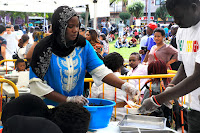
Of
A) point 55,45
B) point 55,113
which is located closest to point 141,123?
point 55,45

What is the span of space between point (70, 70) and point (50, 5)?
10469 millimetres

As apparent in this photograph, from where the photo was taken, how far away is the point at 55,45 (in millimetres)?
2639

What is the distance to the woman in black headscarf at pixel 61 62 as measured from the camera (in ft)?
8.45

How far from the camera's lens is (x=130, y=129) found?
252 cm

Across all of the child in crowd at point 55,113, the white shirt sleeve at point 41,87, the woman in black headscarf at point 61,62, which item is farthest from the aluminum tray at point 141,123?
the child in crowd at point 55,113

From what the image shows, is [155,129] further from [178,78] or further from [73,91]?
[73,91]

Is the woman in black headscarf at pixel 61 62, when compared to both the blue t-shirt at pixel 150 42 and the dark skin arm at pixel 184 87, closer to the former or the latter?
the dark skin arm at pixel 184 87

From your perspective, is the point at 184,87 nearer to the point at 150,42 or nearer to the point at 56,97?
the point at 56,97

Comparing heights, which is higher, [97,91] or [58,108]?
[58,108]

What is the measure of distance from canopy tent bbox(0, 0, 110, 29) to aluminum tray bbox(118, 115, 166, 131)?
649 cm

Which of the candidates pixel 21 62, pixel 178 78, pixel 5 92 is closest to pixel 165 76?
pixel 178 78

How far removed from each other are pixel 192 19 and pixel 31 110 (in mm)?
1440

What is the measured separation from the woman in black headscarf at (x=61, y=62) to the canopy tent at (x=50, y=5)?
6336mm

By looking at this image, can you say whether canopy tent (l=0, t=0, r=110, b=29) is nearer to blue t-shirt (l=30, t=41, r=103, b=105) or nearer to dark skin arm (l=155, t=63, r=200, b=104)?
blue t-shirt (l=30, t=41, r=103, b=105)
